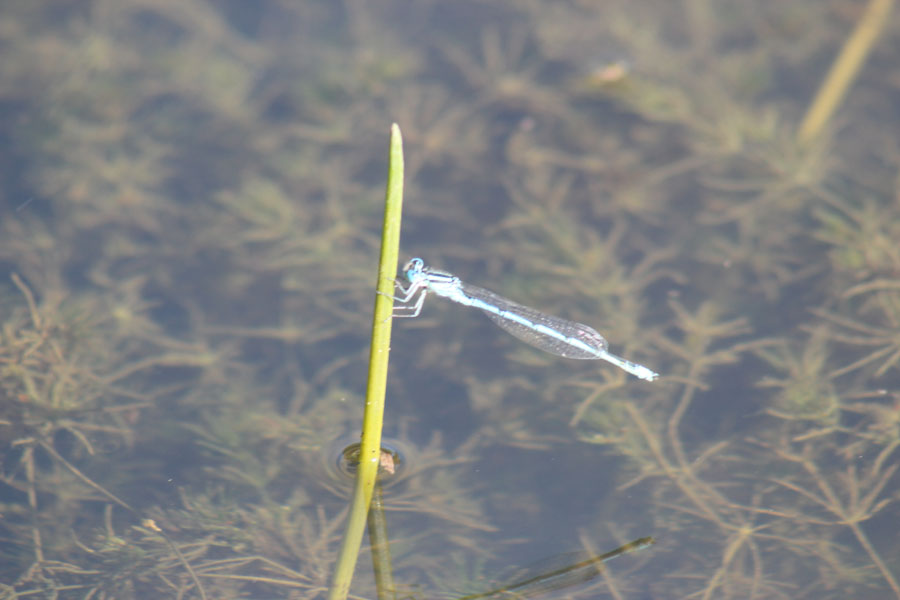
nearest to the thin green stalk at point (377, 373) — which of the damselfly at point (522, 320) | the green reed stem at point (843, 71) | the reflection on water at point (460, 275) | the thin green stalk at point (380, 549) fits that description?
the thin green stalk at point (380, 549)

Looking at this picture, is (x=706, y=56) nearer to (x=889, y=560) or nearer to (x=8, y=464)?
(x=889, y=560)

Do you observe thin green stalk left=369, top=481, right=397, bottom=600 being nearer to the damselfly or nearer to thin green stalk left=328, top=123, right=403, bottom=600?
thin green stalk left=328, top=123, right=403, bottom=600

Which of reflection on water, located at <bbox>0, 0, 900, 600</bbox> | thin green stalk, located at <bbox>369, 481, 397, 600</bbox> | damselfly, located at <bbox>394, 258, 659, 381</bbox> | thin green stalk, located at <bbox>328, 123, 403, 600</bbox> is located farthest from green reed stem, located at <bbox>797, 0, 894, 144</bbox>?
thin green stalk, located at <bbox>328, 123, 403, 600</bbox>

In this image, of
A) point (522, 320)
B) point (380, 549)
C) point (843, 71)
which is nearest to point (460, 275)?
point (522, 320)

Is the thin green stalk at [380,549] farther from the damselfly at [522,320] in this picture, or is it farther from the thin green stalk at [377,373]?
the damselfly at [522,320]

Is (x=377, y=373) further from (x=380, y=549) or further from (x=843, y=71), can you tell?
(x=843, y=71)

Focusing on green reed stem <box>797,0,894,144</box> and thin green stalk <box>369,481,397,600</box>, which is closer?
thin green stalk <box>369,481,397,600</box>
